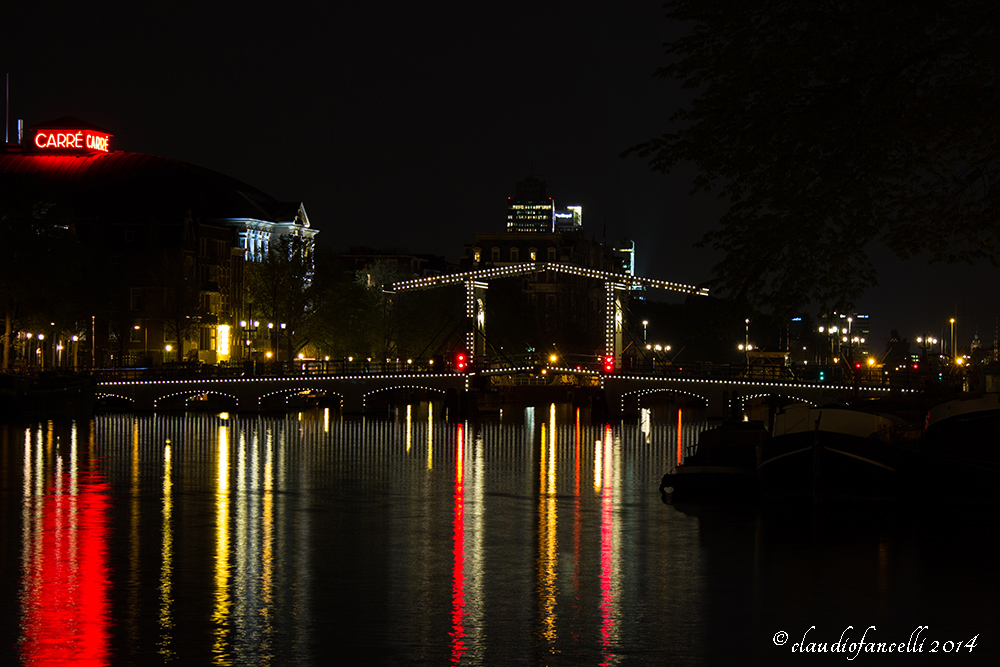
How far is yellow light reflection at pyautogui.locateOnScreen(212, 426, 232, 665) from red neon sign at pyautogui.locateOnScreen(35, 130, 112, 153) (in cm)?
8725

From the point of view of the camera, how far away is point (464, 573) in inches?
811

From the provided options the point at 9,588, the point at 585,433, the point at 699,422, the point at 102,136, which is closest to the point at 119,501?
the point at 9,588

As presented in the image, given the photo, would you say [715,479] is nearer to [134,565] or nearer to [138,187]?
[134,565]

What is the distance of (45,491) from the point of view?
32.9m

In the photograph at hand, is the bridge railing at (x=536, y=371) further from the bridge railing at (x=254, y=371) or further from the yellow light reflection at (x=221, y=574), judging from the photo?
the yellow light reflection at (x=221, y=574)

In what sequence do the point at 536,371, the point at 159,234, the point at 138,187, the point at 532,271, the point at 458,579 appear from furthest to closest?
the point at 138,187 → the point at 159,234 → the point at 532,271 → the point at 536,371 → the point at 458,579

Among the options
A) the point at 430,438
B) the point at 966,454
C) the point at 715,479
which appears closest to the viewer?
the point at 966,454

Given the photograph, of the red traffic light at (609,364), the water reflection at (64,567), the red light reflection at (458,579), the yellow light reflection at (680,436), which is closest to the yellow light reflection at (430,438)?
the red light reflection at (458,579)

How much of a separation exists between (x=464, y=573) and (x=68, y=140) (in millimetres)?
106649

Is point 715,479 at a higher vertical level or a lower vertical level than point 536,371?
lower

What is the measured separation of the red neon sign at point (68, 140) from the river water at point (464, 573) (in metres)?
83.9

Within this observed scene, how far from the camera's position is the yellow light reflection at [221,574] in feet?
49.5

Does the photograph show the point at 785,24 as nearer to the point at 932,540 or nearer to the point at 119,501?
the point at 932,540

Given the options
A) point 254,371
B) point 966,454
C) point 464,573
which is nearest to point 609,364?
point 254,371
